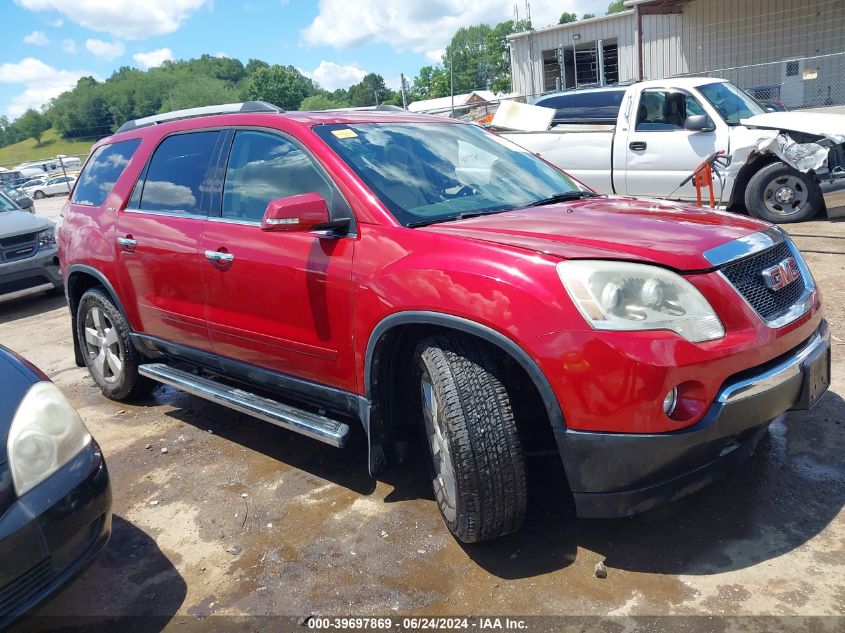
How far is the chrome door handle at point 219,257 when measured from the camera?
3523mm

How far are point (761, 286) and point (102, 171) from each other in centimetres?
416

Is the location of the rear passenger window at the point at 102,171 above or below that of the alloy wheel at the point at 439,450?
above

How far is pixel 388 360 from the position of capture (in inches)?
118

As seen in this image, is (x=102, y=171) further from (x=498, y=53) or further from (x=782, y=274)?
(x=498, y=53)

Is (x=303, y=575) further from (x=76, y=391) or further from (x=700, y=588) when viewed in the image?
(x=76, y=391)

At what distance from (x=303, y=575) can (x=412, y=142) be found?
211 cm

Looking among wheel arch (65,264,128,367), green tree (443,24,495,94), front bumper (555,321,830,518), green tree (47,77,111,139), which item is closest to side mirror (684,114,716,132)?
front bumper (555,321,830,518)

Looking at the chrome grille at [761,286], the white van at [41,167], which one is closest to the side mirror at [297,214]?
the chrome grille at [761,286]

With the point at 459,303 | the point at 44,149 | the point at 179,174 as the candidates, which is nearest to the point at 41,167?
the point at 179,174

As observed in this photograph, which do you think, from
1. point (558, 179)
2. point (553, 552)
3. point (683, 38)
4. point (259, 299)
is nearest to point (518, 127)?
point (558, 179)

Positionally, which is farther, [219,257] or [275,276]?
[219,257]

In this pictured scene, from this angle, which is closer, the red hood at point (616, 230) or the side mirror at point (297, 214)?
the red hood at point (616, 230)

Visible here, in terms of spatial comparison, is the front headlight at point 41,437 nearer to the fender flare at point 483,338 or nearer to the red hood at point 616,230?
the fender flare at point 483,338

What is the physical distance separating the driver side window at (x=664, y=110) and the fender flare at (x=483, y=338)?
277 inches
